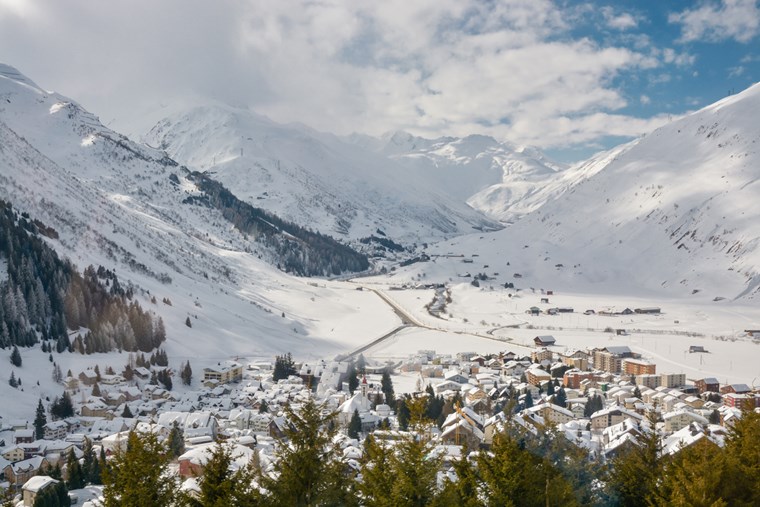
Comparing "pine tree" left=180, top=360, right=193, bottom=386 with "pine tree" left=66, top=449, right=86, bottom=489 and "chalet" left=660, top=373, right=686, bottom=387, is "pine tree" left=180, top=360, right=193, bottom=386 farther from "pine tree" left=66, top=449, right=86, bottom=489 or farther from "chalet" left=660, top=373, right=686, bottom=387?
"chalet" left=660, top=373, right=686, bottom=387

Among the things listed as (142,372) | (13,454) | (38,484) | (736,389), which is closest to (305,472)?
(38,484)

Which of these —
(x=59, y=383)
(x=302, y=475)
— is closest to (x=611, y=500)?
(x=302, y=475)

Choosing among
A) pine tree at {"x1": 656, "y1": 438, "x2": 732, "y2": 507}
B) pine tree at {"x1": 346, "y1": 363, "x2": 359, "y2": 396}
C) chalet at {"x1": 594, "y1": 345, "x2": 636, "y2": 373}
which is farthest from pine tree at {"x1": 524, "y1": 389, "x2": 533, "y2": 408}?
pine tree at {"x1": 656, "y1": 438, "x2": 732, "y2": 507}

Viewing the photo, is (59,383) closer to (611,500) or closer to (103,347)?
(103,347)

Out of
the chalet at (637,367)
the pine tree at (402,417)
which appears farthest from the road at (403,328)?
the pine tree at (402,417)

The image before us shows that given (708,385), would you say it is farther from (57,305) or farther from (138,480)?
(57,305)

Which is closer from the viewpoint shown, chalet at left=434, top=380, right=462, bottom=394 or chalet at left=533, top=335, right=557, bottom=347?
chalet at left=434, top=380, right=462, bottom=394

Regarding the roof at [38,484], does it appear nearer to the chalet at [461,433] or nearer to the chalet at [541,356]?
the chalet at [461,433]
